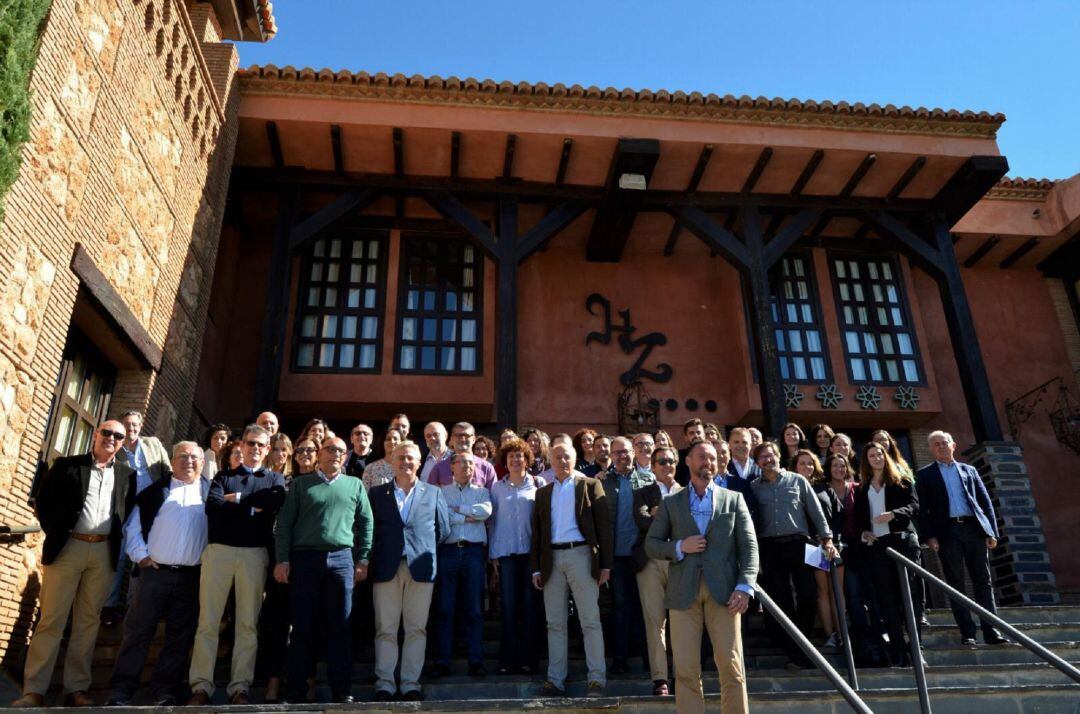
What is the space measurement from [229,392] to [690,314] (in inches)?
269

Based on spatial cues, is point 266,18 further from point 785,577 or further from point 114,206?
point 785,577

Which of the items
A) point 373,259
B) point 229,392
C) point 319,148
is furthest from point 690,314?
point 229,392

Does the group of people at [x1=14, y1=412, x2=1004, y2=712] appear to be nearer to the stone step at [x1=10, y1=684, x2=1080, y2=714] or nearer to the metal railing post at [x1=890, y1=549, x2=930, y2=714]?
the stone step at [x1=10, y1=684, x2=1080, y2=714]

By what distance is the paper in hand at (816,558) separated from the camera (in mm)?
6082

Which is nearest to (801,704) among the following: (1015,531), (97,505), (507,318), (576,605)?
(576,605)

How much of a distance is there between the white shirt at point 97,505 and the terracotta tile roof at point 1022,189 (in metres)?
13.1

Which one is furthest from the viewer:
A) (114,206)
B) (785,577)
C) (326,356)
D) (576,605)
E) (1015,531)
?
(326,356)

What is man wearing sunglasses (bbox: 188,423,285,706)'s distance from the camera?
5117mm

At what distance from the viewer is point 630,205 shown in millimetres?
11734

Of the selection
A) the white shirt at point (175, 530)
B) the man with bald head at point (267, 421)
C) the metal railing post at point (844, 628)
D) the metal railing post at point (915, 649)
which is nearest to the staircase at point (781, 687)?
the metal railing post at point (844, 628)

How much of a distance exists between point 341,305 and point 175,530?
711 centimetres

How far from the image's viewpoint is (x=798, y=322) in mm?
13109

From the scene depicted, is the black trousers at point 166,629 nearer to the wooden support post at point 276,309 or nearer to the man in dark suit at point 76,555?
the man in dark suit at point 76,555

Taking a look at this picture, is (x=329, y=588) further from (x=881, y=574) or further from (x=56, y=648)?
(x=881, y=574)
